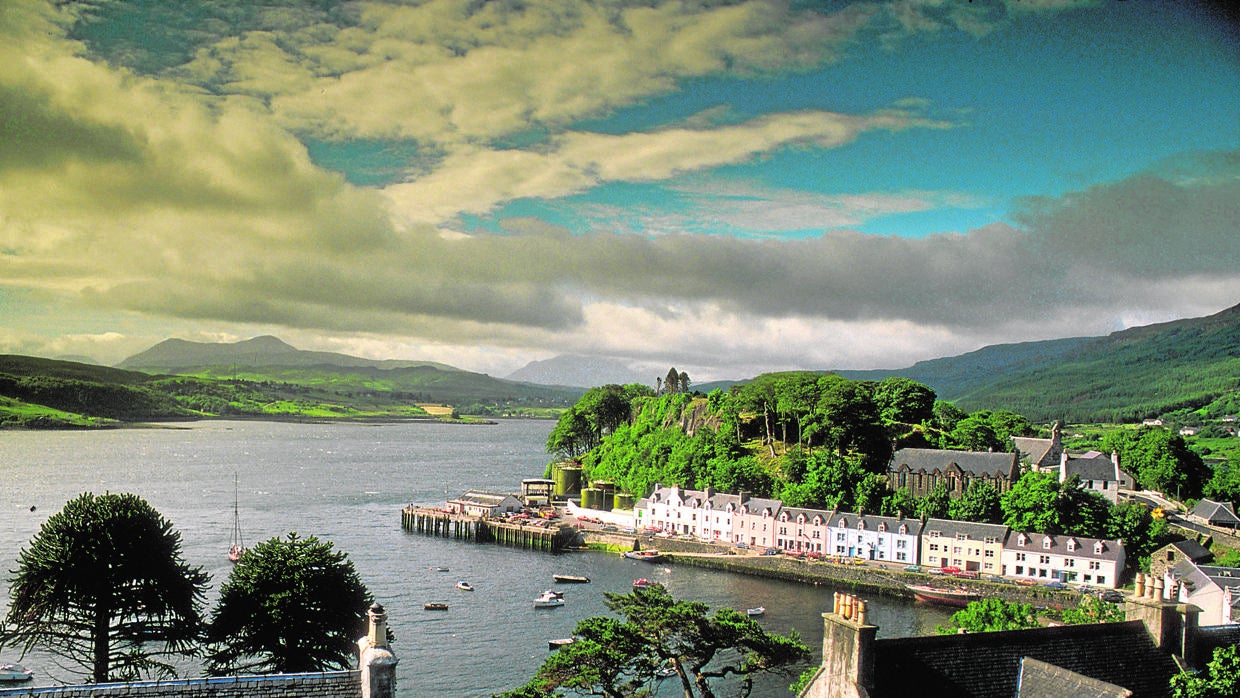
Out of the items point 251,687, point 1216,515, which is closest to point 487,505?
point 1216,515

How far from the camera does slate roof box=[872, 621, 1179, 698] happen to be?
15.5 meters

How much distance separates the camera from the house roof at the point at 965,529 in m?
65.3

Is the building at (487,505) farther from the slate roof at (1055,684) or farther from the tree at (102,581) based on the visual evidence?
the slate roof at (1055,684)

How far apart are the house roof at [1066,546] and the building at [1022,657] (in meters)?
47.9

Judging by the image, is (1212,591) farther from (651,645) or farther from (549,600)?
(549,600)

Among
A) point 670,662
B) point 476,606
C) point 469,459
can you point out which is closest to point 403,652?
point 476,606

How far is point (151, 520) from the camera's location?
35062 mm

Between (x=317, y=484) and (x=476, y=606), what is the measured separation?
74.1 metres

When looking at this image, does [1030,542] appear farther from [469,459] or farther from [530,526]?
[469,459]

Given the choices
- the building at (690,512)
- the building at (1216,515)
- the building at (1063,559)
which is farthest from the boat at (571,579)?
the building at (1216,515)

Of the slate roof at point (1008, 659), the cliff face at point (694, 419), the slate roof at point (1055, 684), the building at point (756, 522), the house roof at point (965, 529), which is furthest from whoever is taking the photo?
the cliff face at point (694, 419)

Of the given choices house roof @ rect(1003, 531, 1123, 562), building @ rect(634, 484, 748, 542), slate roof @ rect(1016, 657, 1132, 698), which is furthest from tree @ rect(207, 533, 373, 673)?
building @ rect(634, 484, 748, 542)

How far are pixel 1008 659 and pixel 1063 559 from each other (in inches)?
2045

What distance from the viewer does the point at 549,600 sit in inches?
2266
